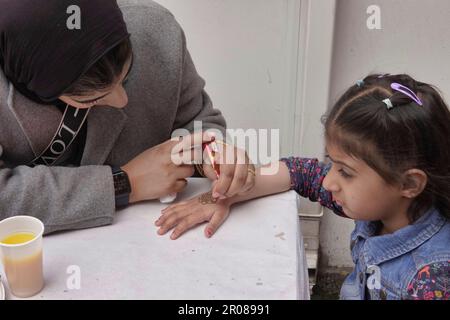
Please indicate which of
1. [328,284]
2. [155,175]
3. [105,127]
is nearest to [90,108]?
[105,127]

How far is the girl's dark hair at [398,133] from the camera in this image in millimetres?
987

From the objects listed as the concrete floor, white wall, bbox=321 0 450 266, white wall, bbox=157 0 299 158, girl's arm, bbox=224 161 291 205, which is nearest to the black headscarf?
girl's arm, bbox=224 161 291 205

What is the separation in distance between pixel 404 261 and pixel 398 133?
24 centimetres

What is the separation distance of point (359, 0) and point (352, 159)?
0.76 m

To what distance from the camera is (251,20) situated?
171 cm

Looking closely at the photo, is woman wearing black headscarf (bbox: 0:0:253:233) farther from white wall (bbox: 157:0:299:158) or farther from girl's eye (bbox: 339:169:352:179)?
white wall (bbox: 157:0:299:158)

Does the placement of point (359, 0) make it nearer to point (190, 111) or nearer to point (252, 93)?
point (252, 93)

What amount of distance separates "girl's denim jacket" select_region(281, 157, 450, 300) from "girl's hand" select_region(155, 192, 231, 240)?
0.96ft

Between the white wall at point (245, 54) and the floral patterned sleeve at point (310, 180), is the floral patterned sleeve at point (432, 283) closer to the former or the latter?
the floral patterned sleeve at point (310, 180)

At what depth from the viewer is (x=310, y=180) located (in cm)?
123

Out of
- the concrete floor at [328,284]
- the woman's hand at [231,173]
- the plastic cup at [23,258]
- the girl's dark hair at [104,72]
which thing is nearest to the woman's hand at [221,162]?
the woman's hand at [231,173]

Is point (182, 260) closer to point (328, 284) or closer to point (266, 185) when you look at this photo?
point (266, 185)

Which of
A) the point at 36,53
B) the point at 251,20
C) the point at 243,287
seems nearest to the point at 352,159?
the point at 243,287

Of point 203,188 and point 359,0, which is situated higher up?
point 359,0
